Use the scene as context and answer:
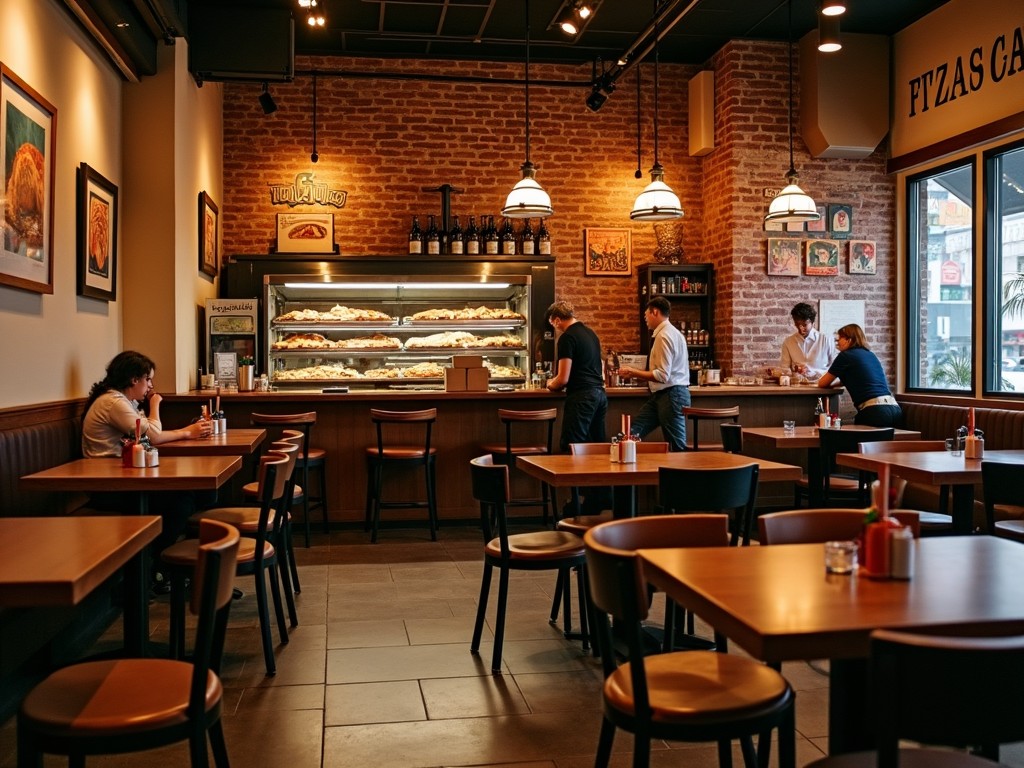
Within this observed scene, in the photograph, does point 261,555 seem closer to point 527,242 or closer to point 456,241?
point 456,241

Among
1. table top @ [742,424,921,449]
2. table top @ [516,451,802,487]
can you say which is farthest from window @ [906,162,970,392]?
table top @ [516,451,802,487]

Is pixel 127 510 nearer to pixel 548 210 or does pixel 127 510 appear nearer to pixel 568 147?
pixel 548 210

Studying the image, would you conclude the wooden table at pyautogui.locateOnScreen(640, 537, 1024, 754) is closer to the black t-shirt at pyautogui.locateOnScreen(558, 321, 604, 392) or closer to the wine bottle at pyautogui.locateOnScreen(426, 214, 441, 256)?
the black t-shirt at pyautogui.locateOnScreen(558, 321, 604, 392)

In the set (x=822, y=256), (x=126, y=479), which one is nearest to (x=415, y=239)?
(x=822, y=256)

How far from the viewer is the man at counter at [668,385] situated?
721 cm

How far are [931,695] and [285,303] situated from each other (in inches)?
325

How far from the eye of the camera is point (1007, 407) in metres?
7.65

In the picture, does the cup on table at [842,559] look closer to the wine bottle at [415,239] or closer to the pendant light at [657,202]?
the pendant light at [657,202]

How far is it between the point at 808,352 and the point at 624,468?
17.1 ft

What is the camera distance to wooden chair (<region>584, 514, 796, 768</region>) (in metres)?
2.14

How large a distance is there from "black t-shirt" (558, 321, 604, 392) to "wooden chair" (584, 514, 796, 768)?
14.3 feet

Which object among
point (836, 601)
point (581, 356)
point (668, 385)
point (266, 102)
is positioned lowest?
point (836, 601)

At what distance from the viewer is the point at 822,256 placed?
949 cm

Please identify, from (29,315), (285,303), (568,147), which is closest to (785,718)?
(29,315)
